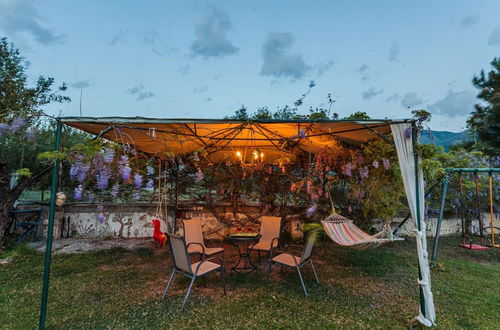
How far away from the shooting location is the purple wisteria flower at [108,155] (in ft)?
10.8

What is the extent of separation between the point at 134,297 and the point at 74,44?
635 centimetres

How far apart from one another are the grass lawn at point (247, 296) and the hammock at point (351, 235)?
61 cm

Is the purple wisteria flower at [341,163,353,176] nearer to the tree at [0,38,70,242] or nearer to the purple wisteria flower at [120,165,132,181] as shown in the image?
the purple wisteria flower at [120,165,132,181]

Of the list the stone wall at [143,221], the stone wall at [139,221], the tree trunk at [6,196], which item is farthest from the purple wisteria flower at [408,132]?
the tree trunk at [6,196]

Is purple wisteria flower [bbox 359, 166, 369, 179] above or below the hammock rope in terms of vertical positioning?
above

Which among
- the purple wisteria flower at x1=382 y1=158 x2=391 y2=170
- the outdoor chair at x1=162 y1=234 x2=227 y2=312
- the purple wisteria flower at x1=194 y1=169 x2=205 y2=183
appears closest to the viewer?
the outdoor chair at x1=162 y1=234 x2=227 y2=312

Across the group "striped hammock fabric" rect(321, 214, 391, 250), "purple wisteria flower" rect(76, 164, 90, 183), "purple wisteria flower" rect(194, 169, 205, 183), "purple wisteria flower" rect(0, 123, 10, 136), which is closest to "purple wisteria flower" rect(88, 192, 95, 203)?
"purple wisteria flower" rect(194, 169, 205, 183)

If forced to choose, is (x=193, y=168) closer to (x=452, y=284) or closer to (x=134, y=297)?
(x=134, y=297)

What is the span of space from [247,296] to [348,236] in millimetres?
1685

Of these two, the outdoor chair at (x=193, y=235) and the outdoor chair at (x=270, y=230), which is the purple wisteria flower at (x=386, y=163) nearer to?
the outdoor chair at (x=270, y=230)

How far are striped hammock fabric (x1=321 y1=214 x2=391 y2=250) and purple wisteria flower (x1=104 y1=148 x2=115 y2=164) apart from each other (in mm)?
3131

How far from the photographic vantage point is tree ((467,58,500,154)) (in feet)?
28.0

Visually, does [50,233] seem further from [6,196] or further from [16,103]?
[16,103]

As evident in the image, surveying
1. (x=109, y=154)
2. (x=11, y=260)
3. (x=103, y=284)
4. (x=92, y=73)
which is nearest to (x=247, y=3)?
(x=92, y=73)
